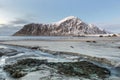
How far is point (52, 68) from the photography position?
14602mm

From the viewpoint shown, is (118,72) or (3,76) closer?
(3,76)

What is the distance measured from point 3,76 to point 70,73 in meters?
4.03

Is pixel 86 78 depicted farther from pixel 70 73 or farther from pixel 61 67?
pixel 61 67

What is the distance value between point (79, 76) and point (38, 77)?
2.35m

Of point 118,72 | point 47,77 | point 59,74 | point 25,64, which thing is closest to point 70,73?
point 59,74

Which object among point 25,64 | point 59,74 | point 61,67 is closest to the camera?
point 59,74

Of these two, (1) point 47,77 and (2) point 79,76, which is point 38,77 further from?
(2) point 79,76

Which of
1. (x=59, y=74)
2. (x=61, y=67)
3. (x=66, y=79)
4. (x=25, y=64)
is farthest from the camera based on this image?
(x=25, y=64)

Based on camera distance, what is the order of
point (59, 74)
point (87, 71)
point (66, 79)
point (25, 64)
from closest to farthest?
point (66, 79), point (59, 74), point (87, 71), point (25, 64)

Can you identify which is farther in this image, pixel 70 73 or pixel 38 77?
pixel 70 73

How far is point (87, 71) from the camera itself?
1377 centimetres

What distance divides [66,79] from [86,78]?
1169 mm

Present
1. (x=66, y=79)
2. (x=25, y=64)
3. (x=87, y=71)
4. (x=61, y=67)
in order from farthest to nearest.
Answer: (x=25, y=64) < (x=61, y=67) < (x=87, y=71) < (x=66, y=79)

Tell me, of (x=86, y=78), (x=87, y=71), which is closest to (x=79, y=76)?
(x=86, y=78)
